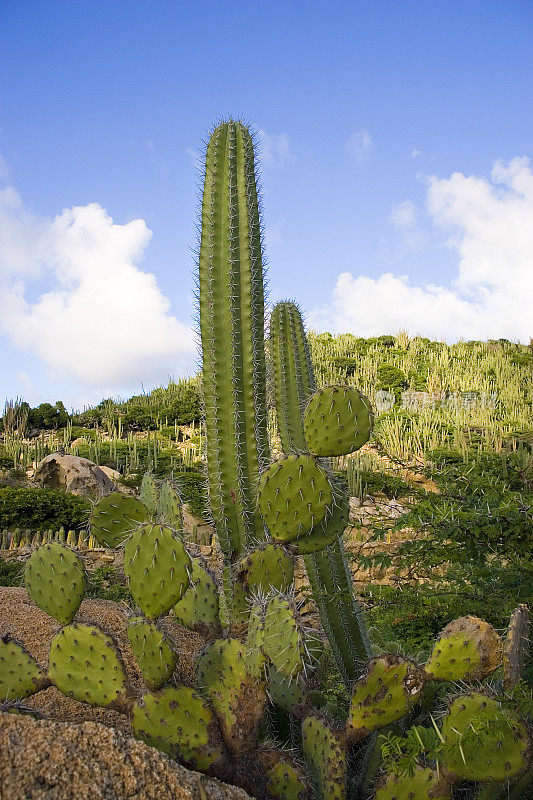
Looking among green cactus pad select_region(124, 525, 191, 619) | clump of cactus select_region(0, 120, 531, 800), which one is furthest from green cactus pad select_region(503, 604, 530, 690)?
green cactus pad select_region(124, 525, 191, 619)

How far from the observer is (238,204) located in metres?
3.18

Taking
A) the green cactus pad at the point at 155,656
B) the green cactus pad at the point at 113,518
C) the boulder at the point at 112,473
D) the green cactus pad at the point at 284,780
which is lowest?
the green cactus pad at the point at 284,780

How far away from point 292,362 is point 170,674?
2.46 m

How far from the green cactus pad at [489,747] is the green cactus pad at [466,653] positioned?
274 millimetres

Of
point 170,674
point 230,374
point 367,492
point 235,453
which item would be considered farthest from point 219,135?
point 367,492

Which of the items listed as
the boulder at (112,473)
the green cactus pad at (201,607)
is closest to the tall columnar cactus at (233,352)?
the green cactus pad at (201,607)

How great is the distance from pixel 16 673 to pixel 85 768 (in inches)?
33.0

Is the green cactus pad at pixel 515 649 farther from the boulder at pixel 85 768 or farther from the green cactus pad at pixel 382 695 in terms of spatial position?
the boulder at pixel 85 768

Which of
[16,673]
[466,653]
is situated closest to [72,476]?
[16,673]

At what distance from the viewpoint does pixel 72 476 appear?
28.5 feet

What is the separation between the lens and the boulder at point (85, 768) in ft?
5.15

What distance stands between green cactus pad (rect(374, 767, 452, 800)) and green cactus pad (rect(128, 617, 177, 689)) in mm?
819

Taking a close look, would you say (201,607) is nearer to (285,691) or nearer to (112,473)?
(285,691)

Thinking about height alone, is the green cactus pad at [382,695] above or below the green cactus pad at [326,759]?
above
